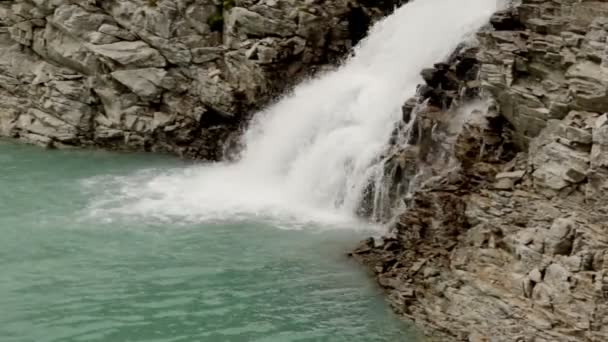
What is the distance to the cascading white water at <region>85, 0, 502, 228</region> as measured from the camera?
28.6 metres

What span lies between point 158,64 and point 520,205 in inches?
830

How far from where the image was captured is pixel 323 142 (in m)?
30.8

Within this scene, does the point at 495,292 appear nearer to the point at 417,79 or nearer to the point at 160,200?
the point at 417,79

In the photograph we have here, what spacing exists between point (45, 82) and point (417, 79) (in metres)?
18.5

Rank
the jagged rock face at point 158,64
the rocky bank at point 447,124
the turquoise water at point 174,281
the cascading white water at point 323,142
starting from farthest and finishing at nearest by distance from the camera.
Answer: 1. the jagged rock face at point 158,64
2. the cascading white water at point 323,142
3. the turquoise water at point 174,281
4. the rocky bank at point 447,124

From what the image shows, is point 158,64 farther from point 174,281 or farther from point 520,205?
point 520,205

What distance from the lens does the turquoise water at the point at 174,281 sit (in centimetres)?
1964

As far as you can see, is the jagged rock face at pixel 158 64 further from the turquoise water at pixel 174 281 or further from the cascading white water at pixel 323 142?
the turquoise water at pixel 174 281

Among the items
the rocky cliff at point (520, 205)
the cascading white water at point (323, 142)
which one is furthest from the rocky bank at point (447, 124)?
the cascading white water at point (323, 142)

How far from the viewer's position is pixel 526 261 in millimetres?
18375

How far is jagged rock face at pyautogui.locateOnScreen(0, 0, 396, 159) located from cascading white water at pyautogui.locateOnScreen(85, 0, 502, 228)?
150 cm

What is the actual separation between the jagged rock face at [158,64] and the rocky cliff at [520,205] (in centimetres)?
1146

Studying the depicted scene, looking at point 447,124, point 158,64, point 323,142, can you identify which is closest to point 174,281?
point 447,124

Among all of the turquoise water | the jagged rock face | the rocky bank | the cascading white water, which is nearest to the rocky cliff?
the rocky bank
